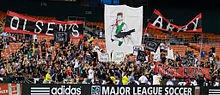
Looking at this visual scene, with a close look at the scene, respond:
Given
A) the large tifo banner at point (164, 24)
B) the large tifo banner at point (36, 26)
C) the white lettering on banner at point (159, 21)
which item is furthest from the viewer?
the white lettering on banner at point (159, 21)

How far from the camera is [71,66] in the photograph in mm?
20984

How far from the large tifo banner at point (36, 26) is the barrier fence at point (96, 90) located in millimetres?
3861

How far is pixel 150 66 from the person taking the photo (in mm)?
22109

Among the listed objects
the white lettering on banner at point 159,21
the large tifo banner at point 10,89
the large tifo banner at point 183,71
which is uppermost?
the white lettering on banner at point 159,21

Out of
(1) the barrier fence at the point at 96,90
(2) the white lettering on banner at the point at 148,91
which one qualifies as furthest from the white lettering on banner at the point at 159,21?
(2) the white lettering on banner at the point at 148,91

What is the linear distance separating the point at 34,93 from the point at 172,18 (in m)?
25.5

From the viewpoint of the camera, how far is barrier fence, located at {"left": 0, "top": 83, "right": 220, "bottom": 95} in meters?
9.84

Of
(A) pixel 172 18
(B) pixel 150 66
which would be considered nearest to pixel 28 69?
(B) pixel 150 66

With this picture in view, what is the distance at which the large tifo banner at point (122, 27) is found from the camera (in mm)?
13828

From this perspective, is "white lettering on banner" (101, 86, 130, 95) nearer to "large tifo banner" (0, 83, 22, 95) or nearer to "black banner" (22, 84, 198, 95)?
"black banner" (22, 84, 198, 95)

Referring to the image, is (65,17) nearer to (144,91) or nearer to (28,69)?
(28,69)

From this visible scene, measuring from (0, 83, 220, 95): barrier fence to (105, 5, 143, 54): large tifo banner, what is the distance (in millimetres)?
3521

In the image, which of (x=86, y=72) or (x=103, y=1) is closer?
(x=86, y=72)

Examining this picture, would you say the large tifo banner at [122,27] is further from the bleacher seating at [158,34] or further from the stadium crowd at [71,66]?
the bleacher seating at [158,34]
